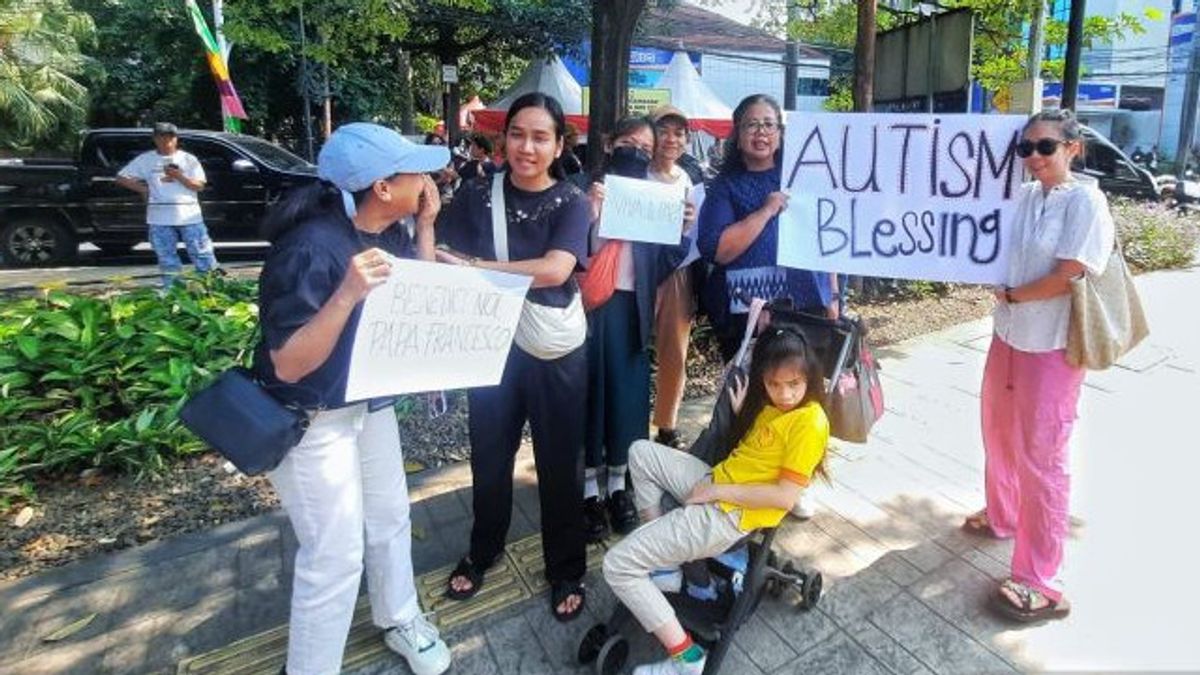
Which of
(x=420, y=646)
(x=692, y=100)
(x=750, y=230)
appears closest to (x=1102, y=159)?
(x=692, y=100)

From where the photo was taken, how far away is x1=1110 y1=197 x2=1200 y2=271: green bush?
8.88m

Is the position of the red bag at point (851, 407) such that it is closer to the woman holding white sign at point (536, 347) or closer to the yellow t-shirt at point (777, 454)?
the yellow t-shirt at point (777, 454)

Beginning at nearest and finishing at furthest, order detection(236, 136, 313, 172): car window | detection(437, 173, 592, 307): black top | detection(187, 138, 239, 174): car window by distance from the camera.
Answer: detection(437, 173, 592, 307): black top
detection(187, 138, 239, 174): car window
detection(236, 136, 313, 172): car window

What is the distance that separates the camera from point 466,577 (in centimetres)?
279

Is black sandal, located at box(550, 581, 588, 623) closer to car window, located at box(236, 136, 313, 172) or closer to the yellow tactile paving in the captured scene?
the yellow tactile paving

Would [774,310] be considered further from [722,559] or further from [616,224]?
[722,559]

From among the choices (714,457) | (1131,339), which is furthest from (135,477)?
(1131,339)

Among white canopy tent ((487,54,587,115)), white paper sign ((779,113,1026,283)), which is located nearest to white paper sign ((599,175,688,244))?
white paper sign ((779,113,1026,283))

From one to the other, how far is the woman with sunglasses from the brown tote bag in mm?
52

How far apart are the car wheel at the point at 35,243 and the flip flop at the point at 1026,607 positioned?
11578 millimetres

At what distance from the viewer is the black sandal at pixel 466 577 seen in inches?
108

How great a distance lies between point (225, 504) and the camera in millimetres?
3518

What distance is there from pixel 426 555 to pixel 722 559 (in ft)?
4.34

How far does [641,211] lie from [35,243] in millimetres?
10445
